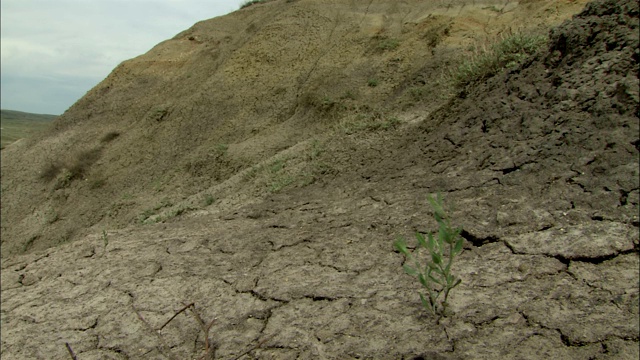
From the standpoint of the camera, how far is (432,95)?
6160 millimetres

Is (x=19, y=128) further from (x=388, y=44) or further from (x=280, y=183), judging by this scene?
(x=280, y=183)

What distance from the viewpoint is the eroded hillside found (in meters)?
6.37

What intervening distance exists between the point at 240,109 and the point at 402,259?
20.1 ft

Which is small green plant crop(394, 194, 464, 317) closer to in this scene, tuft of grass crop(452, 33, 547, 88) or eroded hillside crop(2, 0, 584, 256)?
tuft of grass crop(452, 33, 547, 88)

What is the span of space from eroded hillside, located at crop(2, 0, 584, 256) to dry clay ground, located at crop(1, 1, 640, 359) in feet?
3.58

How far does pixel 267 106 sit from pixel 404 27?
2490 millimetres

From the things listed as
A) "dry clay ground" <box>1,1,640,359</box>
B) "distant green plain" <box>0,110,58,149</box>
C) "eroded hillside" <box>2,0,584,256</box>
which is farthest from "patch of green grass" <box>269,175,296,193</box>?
"distant green plain" <box>0,110,58,149</box>

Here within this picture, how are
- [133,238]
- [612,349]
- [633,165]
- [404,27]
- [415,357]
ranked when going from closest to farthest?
[612,349], [415,357], [633,165], [133,238], [404,27]

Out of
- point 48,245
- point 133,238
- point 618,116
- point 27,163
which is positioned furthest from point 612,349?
point 27,163

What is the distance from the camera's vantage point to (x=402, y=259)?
308cm

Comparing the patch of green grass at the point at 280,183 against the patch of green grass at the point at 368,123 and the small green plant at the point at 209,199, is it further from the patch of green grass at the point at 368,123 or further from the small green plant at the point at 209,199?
the patch of green grass at the point at 368,123

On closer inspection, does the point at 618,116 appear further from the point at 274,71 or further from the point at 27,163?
the point at 27,163

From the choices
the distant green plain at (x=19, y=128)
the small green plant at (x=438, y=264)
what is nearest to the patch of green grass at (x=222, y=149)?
the small green plant at (x=438, y=264)

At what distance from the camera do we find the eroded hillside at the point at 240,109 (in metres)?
6.37
